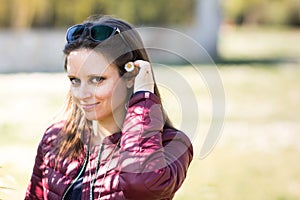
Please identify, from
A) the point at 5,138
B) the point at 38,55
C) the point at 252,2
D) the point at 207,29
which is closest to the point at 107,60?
the point at 5,138

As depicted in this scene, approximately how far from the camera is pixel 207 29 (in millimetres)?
21234

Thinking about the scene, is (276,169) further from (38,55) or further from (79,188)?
(38,55)

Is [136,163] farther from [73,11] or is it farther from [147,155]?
[73,11]

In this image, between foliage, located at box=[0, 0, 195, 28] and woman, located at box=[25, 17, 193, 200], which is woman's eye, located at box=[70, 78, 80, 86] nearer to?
woman, located at box=[25, 17, 193, 200]

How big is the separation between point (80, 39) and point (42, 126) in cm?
699

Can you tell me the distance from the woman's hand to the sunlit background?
65 cm

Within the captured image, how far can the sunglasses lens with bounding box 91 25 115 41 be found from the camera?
287 centimetres

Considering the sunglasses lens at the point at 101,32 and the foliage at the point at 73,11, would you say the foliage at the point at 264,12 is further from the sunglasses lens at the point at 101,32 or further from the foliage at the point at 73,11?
the sunglasses lens at the point at 101,32

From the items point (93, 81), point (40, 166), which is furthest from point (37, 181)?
point (93, 81)

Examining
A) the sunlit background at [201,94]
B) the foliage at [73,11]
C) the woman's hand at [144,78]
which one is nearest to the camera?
the woman's hand at [144,78]

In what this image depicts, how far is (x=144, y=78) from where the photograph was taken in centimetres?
283

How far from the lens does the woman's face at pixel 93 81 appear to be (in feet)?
9.32

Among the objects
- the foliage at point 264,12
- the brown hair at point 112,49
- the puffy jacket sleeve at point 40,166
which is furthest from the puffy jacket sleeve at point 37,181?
the foliage at point 264,12

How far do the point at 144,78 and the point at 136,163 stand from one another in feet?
1.11
